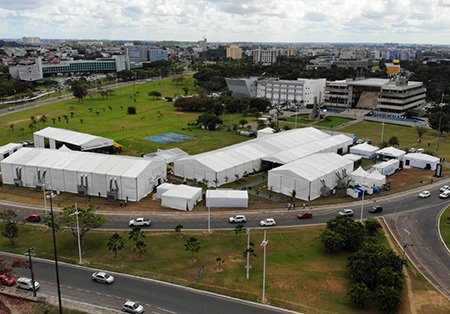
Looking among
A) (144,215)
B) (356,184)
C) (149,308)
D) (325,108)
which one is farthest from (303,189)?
(325,108)

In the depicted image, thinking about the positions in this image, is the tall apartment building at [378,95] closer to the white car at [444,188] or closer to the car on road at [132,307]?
the white car at [444,188]

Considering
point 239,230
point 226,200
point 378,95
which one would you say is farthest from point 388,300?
point 378,95

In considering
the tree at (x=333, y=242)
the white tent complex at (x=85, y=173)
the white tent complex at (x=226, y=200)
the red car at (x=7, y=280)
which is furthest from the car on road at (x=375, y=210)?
the red car at (x=7, y=280)

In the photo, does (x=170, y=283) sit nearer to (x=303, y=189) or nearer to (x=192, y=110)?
(x=303, y=189)

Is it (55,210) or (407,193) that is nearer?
(55,210)

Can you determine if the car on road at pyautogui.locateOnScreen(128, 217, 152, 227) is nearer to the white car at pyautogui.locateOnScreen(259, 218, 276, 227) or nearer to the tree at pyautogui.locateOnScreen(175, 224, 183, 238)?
the tree at pyautogui.locateOnScreen(175, 224, 183, 238)

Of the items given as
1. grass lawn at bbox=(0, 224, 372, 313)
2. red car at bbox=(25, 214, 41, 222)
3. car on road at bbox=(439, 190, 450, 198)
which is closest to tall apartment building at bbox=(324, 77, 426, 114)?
car on road at bbox=(439, 190, 450, 198)

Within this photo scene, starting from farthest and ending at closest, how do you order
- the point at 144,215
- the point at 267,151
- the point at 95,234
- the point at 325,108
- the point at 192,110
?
the point at 325,108
the point at 192,110
the point at 267,151
the point at 144,215
the point at 95,234
